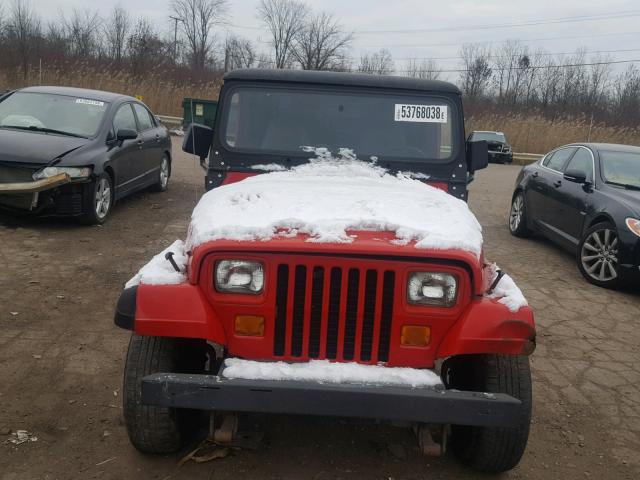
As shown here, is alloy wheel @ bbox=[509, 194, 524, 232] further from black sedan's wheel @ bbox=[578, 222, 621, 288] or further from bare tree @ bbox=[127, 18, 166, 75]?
bare tree @ bbox=[127, 18, 166, 75]

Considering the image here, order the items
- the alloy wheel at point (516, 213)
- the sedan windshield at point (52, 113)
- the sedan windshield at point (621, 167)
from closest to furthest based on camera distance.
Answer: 1. the sedan windshield at point (621, 167)
2. the sedan windshield at point (52, 113)
3. the alloy wheel at point (516, 213)

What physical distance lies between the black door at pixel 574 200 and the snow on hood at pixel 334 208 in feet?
13.0

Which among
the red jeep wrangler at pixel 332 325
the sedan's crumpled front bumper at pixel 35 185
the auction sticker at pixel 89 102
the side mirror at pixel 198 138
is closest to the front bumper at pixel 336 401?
the red jeep wrangler at pixel 332 325

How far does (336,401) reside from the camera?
236cm

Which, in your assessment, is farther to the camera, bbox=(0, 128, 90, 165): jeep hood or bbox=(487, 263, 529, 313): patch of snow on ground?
bbox=(0, 128, 90, 165): jeep hood

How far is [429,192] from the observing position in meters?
3.58

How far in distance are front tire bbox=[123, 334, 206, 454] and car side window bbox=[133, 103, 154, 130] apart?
22.7 ft

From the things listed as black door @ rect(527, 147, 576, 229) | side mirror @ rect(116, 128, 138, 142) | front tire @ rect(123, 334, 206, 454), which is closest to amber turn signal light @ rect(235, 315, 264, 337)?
front tire @ rect(123, 334, 206, 454)

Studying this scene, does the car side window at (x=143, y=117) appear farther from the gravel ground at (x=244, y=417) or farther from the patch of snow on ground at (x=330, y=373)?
the patch of snow on ground at (x=330, y=373)

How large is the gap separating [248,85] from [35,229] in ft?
14.1

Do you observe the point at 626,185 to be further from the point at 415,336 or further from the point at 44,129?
the point at 44,129

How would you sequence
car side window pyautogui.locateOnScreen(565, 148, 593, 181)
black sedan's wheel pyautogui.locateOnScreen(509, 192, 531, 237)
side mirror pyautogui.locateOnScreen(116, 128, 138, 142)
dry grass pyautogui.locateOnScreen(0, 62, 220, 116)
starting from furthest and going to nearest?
dry grass pyautogui.locateOnScreen(0, 62, 220, 116) → black sedan's wheel pyautogui.locateOnScreen(509, 192, 531, 237) → side mirror pyautogui.locateOnScreen(116, 128, 138, 142) → car side window pyautogui.locateOnScreen(565, 148, 593, 181)

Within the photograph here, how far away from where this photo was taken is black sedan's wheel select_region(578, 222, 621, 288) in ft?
20.5

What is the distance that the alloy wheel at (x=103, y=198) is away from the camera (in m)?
7.39
